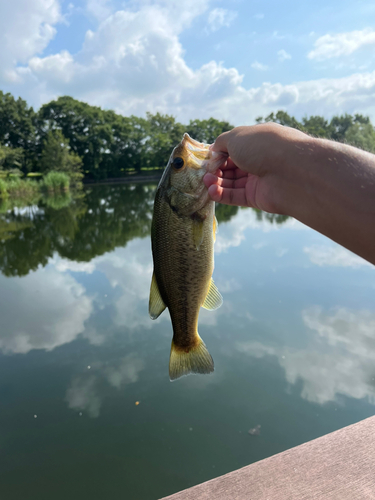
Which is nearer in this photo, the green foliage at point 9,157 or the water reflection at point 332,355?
the water reflection at point 332,355

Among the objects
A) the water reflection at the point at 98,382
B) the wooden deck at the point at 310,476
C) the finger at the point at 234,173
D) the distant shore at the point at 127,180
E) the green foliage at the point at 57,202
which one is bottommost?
the distant shore at the point at 127,180

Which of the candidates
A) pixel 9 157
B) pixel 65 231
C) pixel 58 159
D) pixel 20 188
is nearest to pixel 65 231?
pixel 65 231

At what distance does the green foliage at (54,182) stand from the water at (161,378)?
26186mm

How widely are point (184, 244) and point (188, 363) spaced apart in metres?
0.62

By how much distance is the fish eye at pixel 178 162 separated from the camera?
1.70 metres

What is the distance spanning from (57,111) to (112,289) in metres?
46.3

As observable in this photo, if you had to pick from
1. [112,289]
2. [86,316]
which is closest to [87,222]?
[112,289]

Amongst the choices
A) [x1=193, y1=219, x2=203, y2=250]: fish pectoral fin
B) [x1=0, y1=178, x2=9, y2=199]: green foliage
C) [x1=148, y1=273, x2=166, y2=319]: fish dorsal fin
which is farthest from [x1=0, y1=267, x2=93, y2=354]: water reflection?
[x1=0, y1=178, x2=9, y2=199]: green foliage

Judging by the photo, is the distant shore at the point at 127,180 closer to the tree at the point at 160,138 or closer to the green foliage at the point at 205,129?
the tree at the point at 160,138

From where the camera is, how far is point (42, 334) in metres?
5.86

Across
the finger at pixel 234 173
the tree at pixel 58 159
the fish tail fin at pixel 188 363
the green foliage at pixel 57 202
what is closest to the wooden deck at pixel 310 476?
the fish tail fin at pixel 188 363

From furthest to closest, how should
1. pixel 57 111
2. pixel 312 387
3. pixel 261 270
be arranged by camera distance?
pixel 57 111 < pixel 261 270 < pixel 312 387

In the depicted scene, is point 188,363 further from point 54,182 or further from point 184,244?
point 54,182

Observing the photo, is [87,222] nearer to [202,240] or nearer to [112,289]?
[112,289]
